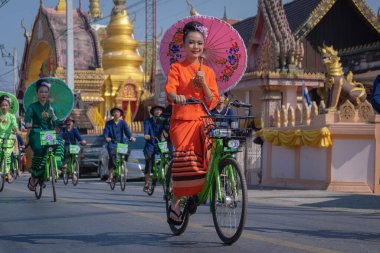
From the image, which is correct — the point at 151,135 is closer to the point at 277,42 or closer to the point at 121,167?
the point at 121,167

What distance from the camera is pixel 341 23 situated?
105 ft

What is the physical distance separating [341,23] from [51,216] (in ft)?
75.8

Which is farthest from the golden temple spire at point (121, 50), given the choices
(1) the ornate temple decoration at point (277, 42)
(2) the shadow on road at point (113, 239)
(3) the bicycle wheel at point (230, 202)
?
(3) the bicycle wheel at point (230, 202)

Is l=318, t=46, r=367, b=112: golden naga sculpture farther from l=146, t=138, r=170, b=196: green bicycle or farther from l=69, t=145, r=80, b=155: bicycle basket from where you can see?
l=146, t=138, r=170, b=196: green bicycle

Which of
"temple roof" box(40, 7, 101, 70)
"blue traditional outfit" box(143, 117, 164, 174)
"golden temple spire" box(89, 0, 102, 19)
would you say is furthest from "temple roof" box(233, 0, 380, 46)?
"golden temple spire" box(89, 0, 102, 19)

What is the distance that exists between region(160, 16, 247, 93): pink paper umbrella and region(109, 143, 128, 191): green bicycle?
22.0 ft

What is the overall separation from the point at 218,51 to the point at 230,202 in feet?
15.5

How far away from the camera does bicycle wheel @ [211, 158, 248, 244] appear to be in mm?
6898

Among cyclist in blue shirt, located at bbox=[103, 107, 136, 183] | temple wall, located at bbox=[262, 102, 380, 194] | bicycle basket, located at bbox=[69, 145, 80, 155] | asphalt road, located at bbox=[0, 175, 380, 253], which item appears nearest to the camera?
asphalt road, located at bbox=[0, 175, 380, 253]

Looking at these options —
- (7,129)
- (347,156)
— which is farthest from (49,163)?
(347,156)

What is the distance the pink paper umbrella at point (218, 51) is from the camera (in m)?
11.4

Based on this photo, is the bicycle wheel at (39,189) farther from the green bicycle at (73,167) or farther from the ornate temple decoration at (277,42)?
the ornate temple decoration at (277,42)

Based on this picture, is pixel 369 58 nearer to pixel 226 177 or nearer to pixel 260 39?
pixel 260 39

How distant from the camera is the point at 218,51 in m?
11.5
